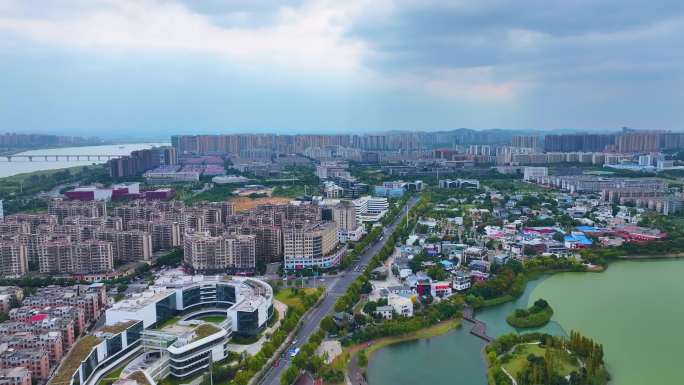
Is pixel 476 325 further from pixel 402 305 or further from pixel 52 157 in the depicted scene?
pixel 52 157

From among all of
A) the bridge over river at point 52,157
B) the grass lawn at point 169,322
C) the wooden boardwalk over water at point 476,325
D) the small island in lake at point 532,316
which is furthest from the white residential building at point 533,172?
the bridge over river at point 52,157

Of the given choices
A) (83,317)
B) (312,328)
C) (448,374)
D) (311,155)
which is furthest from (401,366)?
(311,155)

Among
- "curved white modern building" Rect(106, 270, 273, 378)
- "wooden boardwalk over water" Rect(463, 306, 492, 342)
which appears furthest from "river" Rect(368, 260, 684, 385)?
"curved white modern building" Rect(106, 270, 273, 378)

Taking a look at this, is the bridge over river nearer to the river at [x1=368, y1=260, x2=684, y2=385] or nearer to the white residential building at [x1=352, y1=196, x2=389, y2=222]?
the white residential building at [x1=352, y1=196, x2=389, y2=222]

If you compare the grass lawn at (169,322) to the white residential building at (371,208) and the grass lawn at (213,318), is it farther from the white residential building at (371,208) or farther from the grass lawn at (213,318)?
the white residential building at (371,208)

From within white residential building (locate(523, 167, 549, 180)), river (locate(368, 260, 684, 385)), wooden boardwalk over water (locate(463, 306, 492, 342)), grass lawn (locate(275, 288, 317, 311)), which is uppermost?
white residential building (locate(523, 167, 549, 180))

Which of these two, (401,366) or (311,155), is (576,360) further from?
(311,155)
